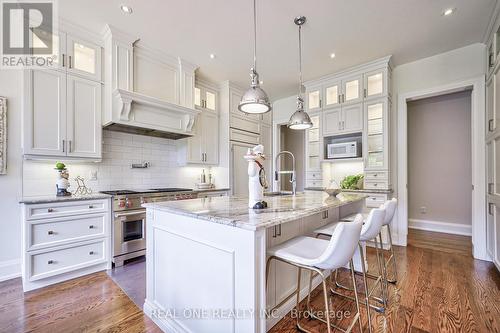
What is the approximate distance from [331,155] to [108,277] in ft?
12.1

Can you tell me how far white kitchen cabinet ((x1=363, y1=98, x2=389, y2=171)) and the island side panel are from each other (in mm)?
3080

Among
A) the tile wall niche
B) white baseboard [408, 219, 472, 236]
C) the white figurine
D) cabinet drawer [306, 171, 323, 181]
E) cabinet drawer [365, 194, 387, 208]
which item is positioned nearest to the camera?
the white figurine

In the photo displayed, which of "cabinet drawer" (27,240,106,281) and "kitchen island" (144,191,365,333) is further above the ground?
"kitchen island" (144,191,365,333)

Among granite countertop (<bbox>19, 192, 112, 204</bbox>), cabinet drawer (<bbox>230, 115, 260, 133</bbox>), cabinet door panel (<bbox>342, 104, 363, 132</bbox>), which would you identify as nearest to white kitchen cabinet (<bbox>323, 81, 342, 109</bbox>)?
cabinet door panel (<bbox>342, 104, 363, 132</bbox>)

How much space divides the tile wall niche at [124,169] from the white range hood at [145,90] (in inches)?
7.4

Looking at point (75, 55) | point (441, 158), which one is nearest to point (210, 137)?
point (75, 55)

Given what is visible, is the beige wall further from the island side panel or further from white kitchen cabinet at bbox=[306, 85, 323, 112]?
the island side panel

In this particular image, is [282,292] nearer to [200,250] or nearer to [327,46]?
[200,250]

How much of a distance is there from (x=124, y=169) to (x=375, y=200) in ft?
12.6

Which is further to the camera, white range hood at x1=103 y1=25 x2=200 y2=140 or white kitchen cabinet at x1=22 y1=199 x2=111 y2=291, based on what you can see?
white range hood at x1=103 y1=25 x2=200 y2=140

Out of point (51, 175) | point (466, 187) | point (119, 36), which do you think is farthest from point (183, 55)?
point (466, 187)

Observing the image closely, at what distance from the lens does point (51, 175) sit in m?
2.80

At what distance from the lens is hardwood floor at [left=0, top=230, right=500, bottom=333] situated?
1.70 meters

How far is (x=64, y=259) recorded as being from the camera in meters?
2.43
